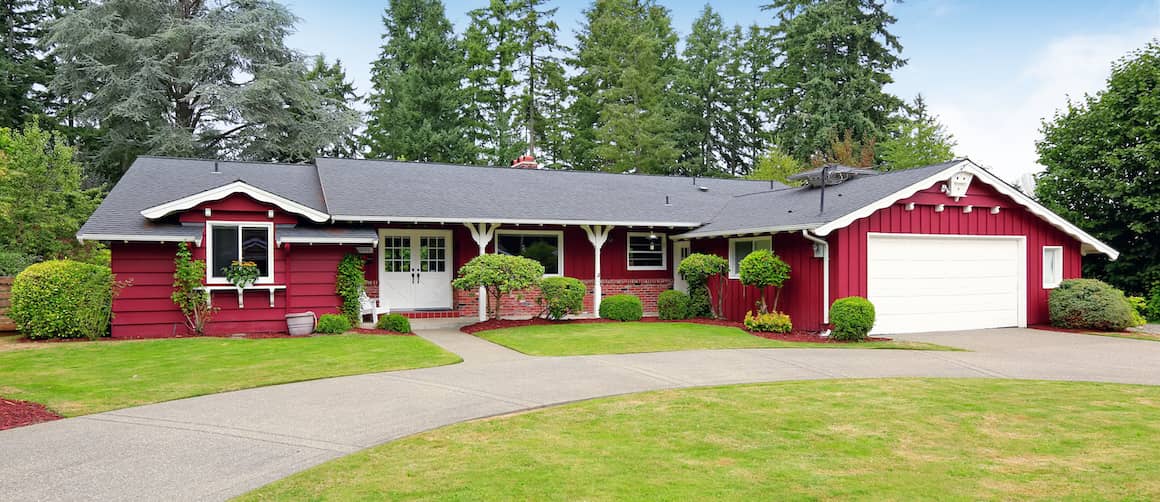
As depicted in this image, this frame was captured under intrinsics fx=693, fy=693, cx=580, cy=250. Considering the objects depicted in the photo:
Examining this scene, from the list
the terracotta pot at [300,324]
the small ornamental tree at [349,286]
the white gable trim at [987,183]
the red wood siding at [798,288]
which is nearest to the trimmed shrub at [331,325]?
the terracotta pot at [300,324]

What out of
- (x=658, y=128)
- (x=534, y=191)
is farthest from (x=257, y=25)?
(x=658, y=128)

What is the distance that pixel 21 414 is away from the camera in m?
6.68

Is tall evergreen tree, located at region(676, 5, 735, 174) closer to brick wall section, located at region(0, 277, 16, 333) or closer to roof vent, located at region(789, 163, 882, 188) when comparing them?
roof vent, located at region(789, 163, 882, 188)

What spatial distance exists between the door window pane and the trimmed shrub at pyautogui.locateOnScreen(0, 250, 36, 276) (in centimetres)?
602

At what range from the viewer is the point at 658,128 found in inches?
1297

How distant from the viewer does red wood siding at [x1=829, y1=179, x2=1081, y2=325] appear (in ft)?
44.9

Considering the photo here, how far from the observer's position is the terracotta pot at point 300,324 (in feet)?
44.9

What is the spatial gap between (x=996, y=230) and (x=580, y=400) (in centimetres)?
1232

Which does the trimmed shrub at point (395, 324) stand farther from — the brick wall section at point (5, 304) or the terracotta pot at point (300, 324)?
the brick wall section at point (5, 304)

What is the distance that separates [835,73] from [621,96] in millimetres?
10985

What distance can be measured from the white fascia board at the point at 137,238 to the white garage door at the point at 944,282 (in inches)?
520

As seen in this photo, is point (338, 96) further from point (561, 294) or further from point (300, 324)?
point (561, 294)

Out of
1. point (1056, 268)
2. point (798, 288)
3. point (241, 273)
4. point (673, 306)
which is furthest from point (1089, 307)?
point (241, 273)

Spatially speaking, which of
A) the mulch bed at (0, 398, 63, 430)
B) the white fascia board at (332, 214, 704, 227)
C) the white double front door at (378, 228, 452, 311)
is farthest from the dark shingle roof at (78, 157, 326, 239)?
the mulch bed at (0, 398, 63, 430)
